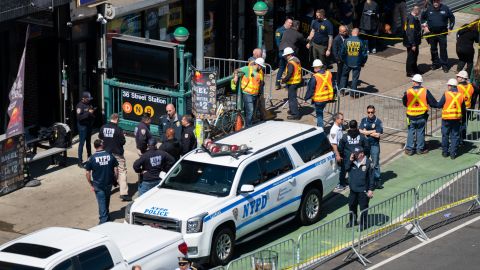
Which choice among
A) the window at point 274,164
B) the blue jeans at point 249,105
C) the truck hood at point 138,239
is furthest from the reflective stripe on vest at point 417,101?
the truck hood at point 138,239

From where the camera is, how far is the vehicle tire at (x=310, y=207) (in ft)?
68.9

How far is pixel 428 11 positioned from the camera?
Result: 3197 cm

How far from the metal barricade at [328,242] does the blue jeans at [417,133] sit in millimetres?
5708

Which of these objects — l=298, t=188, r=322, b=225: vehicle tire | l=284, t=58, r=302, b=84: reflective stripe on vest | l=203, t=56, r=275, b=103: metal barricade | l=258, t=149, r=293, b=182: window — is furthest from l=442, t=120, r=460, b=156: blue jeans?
l=258, t=149, r=293, b=182: window

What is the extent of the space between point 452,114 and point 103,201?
335 inches

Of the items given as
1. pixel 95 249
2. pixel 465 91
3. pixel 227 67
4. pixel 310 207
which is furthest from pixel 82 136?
pixel 465 91

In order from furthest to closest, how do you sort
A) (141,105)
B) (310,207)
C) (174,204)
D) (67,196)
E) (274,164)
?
(141,105) < (67,196) < (310,207) < (274,164) < (174,204)

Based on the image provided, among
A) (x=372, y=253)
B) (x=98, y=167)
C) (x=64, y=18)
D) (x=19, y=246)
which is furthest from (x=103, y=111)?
(x=19, y=246)

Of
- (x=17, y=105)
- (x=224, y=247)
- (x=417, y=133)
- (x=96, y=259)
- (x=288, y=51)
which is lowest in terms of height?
(x=224, y=247)

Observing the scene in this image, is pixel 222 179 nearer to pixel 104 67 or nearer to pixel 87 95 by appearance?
pixel 87 95

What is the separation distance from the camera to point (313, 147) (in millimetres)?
21375

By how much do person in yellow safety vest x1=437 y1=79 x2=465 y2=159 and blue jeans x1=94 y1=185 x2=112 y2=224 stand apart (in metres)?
8.13

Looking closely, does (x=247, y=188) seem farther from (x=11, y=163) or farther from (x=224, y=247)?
(x=11, y=163)

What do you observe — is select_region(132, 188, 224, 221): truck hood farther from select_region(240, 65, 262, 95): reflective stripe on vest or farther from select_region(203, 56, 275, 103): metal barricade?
select_region(203, 56, 275, 103): metal barricade
